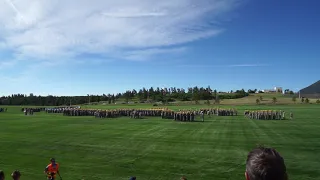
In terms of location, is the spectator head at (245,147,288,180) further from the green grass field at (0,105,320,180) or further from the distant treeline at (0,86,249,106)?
the distant treeline at (0,86,249,106)

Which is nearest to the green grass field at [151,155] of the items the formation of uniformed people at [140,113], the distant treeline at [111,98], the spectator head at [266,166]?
the spectator head at [266,166]

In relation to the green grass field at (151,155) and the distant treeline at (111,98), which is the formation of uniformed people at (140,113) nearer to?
the green grass field at (151,155)

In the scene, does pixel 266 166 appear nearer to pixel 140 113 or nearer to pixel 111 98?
pixel 140 113

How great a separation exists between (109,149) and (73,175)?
6650mm

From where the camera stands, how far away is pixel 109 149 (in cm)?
2270

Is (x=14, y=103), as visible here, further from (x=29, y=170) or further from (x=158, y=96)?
(x=29, y=170)

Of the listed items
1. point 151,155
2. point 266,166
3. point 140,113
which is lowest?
point 151,155

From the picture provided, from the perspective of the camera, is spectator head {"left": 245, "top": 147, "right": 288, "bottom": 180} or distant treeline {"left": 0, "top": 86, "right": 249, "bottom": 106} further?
distant treeline {"left": 0, "top": 86, "right": 249, "bottom": 106}

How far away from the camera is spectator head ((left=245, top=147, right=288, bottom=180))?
8.27ft

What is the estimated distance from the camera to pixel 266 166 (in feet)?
8.33

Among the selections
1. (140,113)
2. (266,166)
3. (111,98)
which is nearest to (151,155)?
(266,166)

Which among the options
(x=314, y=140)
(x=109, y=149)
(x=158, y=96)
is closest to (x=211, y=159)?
(x=109, y=149)

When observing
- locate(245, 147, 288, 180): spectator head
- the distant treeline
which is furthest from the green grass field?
the distant treeline

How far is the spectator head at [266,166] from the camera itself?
8.27 feet
